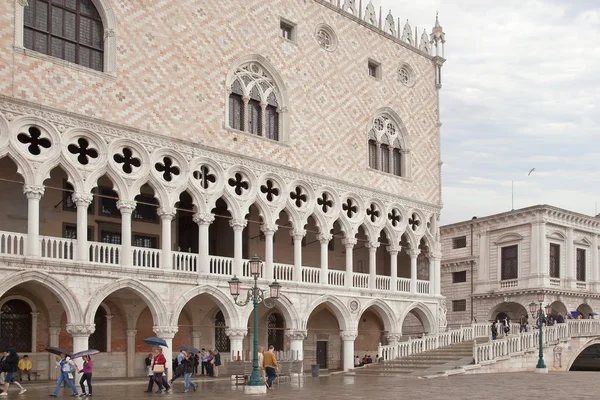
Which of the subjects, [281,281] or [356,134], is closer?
[281,281]

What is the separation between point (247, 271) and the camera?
997 inches

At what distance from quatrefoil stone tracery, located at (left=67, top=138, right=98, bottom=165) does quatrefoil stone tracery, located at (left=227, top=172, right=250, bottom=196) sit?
4.80 m

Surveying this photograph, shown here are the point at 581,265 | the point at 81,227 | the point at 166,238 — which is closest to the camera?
the point at 81,227

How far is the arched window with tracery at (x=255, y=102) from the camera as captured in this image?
84.2 ft

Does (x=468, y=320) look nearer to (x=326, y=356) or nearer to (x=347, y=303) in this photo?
(x=326, y=356)

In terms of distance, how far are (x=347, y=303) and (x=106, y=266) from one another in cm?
981

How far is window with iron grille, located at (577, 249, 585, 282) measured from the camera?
4056 cm

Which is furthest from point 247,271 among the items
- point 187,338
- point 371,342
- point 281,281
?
point 371,342

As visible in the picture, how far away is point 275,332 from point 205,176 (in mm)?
8507

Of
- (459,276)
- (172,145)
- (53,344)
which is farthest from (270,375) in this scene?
(459,276)

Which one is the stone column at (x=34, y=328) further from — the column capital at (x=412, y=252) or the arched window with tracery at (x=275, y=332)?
the column capital at (x=412, y=252)

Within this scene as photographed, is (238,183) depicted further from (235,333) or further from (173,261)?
(235,333)

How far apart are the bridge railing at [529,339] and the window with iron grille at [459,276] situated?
8362 millimetres

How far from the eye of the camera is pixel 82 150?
70.5 feet
